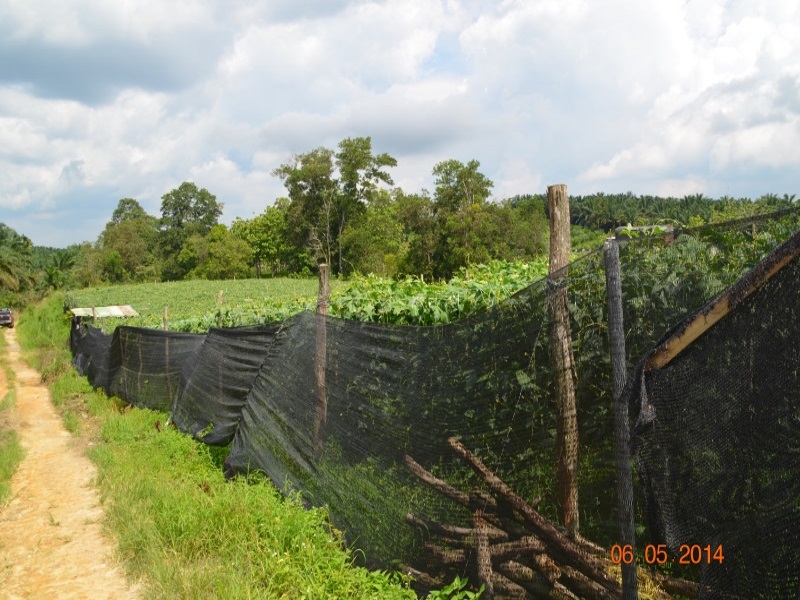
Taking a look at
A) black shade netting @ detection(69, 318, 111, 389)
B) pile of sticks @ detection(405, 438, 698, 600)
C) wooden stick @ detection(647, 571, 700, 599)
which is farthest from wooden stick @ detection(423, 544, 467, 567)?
black shade netting @ detection(69, 318, 111, 389)

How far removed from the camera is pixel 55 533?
5992 millimetres

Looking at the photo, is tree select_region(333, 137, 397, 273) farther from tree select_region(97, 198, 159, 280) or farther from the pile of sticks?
the pile of sticks

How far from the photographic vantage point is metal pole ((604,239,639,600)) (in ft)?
8.98

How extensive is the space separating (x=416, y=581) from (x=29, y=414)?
1198 cm

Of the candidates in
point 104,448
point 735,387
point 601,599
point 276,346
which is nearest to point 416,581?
point 601,599

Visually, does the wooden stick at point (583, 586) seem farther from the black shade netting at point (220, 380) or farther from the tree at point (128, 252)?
the tree at point (128, 252)

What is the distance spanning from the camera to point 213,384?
316 inches

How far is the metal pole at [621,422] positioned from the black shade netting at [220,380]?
429cm

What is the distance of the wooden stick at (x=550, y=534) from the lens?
291 cm

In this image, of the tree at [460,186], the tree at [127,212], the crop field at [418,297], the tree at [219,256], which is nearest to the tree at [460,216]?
the tree at [460,186]

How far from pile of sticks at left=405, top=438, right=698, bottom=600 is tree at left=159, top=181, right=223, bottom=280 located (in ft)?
275

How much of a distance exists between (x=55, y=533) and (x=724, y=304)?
611cm

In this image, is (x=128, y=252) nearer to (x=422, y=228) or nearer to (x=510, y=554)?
(x=422, y=228)

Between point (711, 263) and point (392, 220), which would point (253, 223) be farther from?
point (711, 263)
